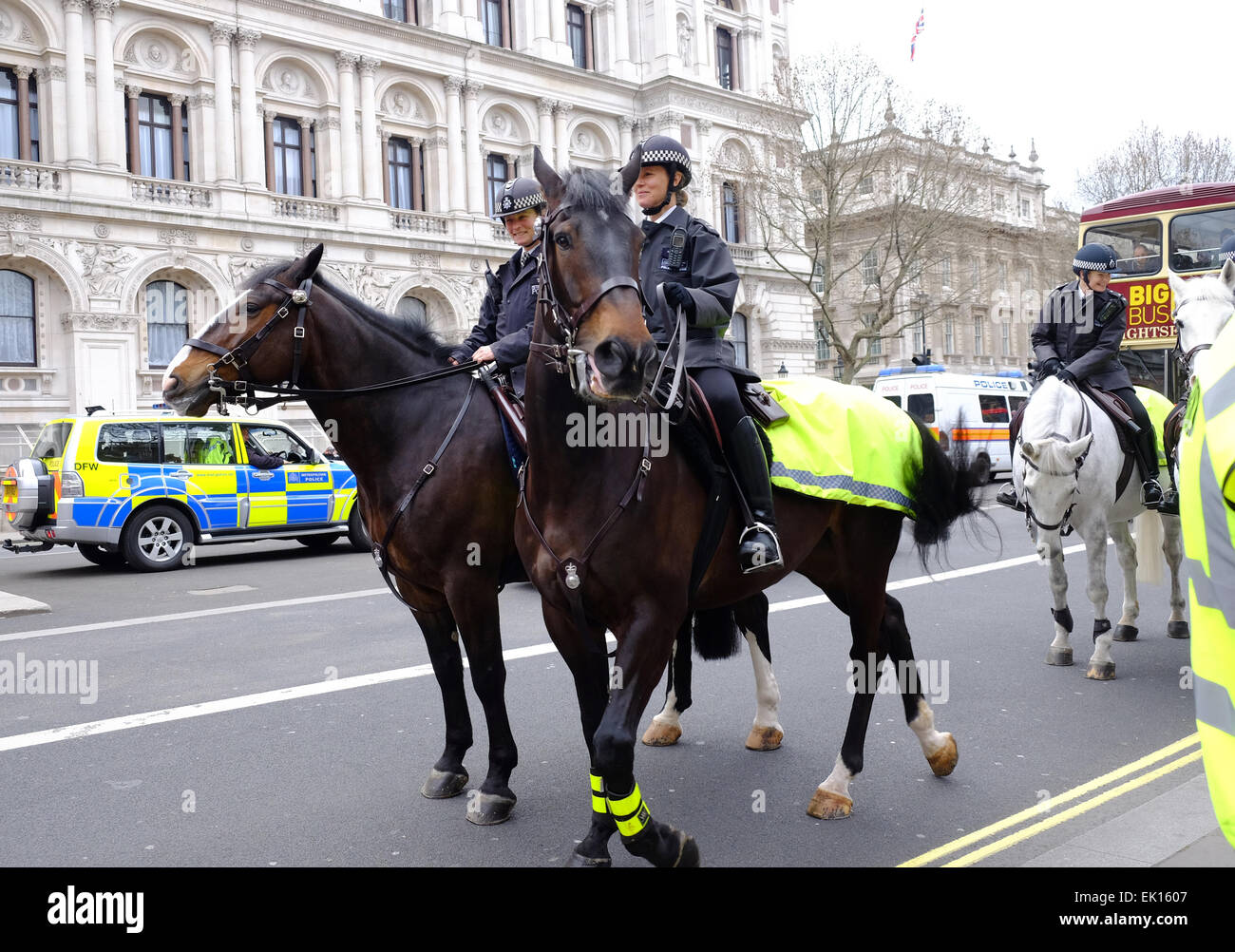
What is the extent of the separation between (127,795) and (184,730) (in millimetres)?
1126

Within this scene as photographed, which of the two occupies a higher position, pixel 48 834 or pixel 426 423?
pixel 426 423

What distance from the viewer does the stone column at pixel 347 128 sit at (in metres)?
34.8

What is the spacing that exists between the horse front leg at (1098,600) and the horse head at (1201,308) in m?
1.31

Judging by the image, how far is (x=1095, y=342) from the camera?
7.80 meters

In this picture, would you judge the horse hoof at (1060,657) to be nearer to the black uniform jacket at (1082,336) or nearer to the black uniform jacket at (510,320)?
the black uniform jacket at (1082,336)

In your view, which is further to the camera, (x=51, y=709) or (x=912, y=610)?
(x=912, y=610)

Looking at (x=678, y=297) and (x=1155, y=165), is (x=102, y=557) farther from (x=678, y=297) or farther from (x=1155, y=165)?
(x=1155, y=165)

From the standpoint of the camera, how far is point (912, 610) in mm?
9578

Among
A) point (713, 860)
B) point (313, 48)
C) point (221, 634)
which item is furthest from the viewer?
point (313, 48)

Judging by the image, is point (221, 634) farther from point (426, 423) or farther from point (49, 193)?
point (49, 193)

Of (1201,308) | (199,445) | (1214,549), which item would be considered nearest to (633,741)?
(1214,549)

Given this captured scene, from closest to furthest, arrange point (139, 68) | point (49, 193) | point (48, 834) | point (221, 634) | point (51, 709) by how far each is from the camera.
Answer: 1. point (48, 834)
2. point (51, 709)
3. point (221, 634)
4. point (49, 193)
5. point (139, 68)

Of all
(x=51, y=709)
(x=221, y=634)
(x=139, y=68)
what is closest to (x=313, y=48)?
(x=139, y=68)

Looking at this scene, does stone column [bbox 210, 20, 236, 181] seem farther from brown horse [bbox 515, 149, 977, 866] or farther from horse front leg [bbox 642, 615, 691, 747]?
brown horse [bbox 515, 149, 977, 866]
